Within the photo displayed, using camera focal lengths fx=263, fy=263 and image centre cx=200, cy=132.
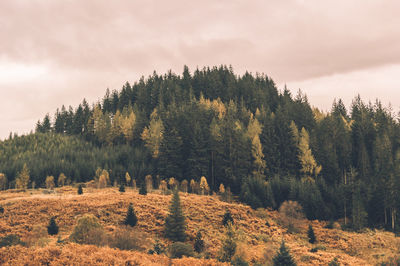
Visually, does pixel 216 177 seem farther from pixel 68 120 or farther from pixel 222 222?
pixel 68 120

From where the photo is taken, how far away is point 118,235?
2470cm

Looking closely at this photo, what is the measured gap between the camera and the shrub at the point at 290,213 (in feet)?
155

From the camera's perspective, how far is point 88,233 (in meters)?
23.8

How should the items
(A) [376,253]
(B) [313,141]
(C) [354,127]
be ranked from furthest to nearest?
(C) [354,127] < (B) [313,141] < (A) [376,253]

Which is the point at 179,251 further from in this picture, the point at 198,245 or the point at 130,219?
the point at 130,219

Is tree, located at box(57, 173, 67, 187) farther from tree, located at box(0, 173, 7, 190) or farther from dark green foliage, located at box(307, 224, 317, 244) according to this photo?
dark green foliage, located at box(307, 224, 317, 244)

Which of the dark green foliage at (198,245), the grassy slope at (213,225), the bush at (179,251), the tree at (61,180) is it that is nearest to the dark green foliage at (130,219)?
the grassy slope at (213,225)

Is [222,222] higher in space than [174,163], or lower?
lower

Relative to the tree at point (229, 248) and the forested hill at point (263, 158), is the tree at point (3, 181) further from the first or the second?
the tree at point (229, 248)

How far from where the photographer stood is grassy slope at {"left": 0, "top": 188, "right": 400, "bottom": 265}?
105 feet

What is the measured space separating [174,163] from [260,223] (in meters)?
27.0

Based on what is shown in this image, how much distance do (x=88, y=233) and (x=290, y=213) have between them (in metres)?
38.8

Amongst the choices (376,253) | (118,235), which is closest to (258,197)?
(376,253)

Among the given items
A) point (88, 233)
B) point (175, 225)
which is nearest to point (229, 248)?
point (175, 225)
